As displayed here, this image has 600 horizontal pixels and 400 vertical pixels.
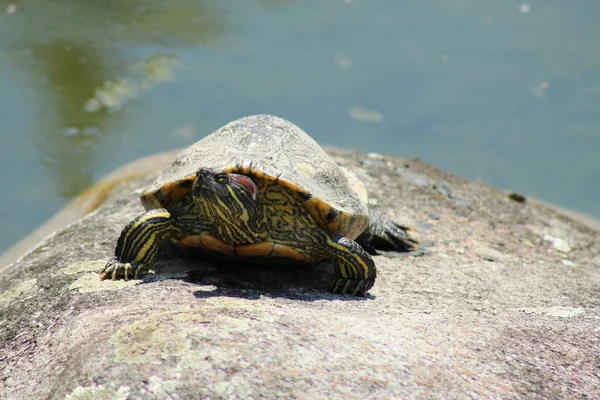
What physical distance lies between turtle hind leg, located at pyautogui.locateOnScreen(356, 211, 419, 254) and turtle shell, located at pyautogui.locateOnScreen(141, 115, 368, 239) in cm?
66

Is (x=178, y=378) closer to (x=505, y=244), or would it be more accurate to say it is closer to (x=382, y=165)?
(x=505, y=244)

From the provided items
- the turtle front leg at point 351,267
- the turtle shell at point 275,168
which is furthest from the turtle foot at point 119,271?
the turtle front leg at point 351,267

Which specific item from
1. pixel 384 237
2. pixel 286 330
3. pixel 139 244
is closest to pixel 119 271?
pixel 139 244

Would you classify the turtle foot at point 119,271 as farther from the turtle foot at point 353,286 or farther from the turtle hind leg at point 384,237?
the turtle hind leg at point 384,237

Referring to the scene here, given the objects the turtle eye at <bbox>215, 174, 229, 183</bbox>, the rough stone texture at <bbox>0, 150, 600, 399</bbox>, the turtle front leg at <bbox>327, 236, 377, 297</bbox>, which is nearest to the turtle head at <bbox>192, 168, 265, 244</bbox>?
the turtle eye at <bbox>215, 174, 229, 183</bbox>

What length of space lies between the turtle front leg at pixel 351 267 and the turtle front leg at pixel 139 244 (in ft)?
3.23

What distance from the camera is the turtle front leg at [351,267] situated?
3781 millimetres

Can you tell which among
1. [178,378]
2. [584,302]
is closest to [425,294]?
[584,302]

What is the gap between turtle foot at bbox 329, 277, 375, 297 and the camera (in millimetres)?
3787

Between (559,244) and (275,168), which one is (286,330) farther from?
(559,244)

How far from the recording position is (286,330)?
264 cm

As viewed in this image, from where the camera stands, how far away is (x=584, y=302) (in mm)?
3914

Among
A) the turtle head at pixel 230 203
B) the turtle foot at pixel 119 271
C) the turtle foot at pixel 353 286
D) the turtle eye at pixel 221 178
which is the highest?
the turtle eye at pixel 221 178

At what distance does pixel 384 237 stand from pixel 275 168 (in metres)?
1.66
